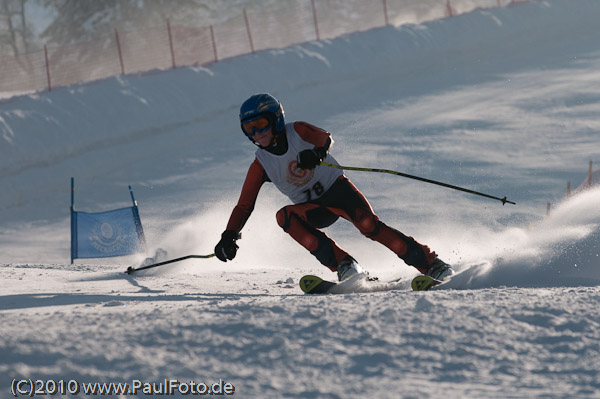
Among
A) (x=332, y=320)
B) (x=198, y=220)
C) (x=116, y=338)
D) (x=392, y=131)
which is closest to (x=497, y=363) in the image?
(x=332, y=320)

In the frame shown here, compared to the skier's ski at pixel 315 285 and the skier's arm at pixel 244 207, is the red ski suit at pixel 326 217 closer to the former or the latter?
the skier's arm at pixel 244 207

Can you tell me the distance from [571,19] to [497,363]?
75.2 feet

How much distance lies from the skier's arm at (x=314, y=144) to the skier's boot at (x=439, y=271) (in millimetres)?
962

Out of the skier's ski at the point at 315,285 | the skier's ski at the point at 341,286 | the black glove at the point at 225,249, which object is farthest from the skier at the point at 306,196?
the skier's ski at the point at 315,285

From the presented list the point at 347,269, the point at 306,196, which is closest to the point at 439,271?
the point at 347,269

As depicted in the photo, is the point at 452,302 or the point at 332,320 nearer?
the point at 332,320

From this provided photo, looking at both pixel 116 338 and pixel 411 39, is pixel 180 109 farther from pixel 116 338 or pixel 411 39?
pixel 116 338

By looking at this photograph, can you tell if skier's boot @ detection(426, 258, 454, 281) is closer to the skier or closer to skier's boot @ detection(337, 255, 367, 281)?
the skier

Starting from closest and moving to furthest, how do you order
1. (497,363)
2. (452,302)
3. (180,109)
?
(497,363) < (452,302) < (180,109)

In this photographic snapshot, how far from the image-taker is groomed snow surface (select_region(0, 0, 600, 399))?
276 centimetres

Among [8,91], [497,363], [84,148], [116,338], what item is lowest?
[497,363]

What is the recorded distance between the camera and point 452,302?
3.44 meters

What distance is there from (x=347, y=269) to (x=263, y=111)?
43.9 inches

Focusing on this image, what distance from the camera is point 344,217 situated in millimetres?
5145
